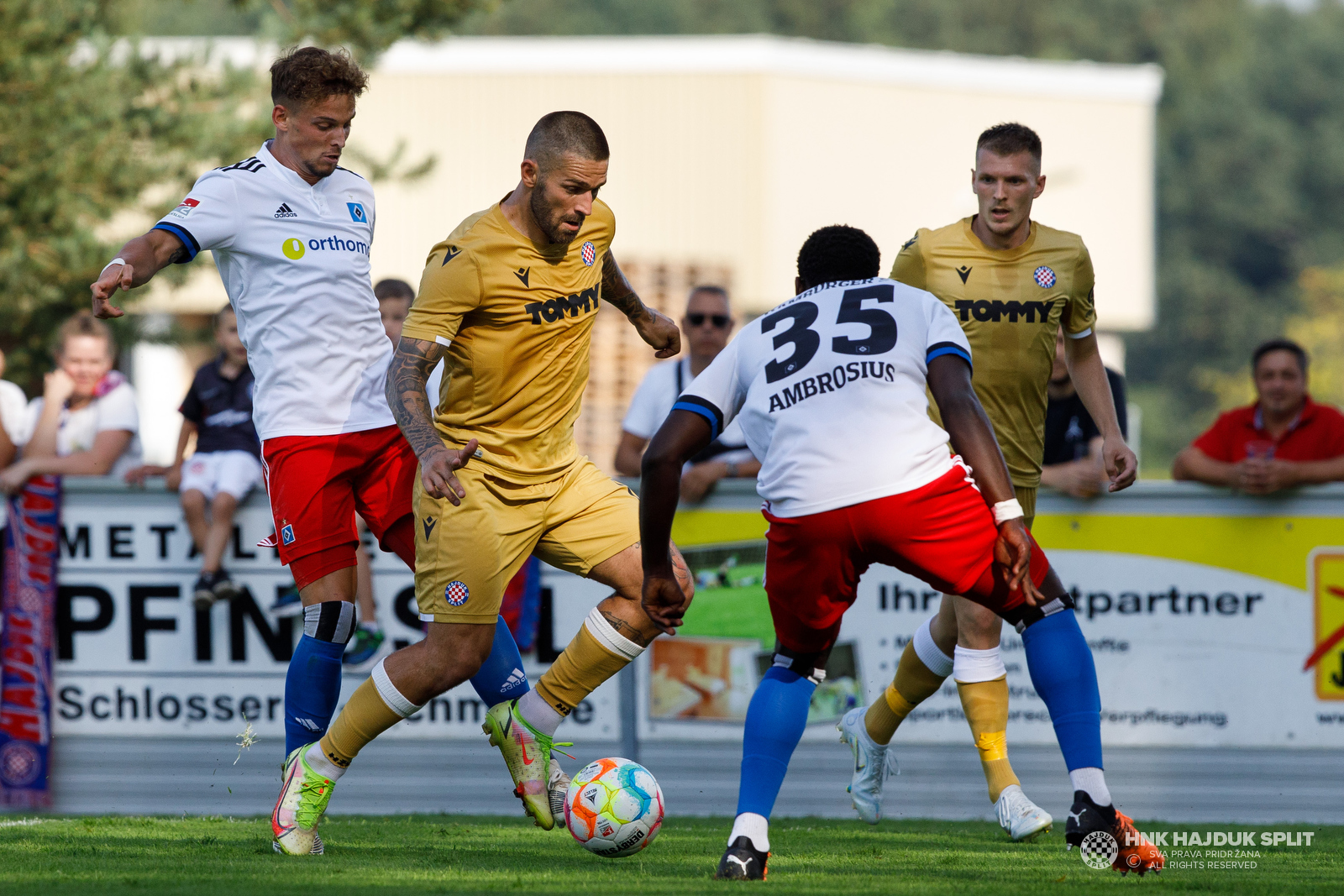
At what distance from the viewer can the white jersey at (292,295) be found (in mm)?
5750

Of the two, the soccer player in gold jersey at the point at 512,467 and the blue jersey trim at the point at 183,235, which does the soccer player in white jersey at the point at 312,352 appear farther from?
the soccer player in gold jersey at the point at 512,467

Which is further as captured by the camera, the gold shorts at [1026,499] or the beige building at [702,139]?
the beige building at [702,139]

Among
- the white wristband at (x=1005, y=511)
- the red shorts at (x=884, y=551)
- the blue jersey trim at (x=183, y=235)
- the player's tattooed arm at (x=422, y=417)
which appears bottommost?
the red shorts at (x=884, y=551)

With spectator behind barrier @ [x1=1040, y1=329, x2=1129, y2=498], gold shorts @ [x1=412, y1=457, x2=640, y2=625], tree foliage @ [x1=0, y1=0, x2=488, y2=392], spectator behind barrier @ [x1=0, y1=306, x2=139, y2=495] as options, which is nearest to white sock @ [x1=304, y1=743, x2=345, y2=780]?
gold shorts @ [x1=412, y1=457, x2=640, y2=625]

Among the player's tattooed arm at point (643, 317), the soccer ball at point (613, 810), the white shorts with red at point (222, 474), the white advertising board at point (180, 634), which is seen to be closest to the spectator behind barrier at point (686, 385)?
the white advertising board at point (180, 634)

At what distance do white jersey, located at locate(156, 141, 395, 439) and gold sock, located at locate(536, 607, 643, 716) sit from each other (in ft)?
3.73

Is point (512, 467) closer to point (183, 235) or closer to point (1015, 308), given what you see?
point (183, 235)

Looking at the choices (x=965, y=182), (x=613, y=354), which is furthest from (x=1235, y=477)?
(x=965, y=182)

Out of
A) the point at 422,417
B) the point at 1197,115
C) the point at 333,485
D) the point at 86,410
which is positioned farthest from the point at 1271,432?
the point at 1197,115

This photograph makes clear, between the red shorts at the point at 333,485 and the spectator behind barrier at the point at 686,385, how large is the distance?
248 cm

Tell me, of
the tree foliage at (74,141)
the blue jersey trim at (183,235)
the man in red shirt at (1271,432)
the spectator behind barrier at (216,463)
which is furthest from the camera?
the tree foliage at (74,141)

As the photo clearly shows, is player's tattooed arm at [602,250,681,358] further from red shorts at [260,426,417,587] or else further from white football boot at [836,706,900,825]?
white football boot at [836,706,900,825]

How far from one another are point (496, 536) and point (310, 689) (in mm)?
993

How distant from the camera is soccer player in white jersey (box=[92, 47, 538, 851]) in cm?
575
